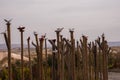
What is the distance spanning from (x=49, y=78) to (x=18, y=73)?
130 centimetres

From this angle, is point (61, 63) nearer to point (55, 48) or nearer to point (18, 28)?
point (55, 48)

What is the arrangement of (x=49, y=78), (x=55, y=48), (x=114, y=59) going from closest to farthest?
(x=55, y=48) → (x=49, y=78) → (x=114, y=59)

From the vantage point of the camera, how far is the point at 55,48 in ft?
31.4

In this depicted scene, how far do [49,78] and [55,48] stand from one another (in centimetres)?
368

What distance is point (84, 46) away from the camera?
11.4 meters

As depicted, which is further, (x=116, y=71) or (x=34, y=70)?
(x=116, y=71)

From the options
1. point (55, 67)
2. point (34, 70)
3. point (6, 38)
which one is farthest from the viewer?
point (34, 70)

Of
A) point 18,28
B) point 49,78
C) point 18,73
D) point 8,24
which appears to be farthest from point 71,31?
point 18,73

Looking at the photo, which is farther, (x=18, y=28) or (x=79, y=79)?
(x=79, y=79)

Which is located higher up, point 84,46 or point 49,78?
point 84,46

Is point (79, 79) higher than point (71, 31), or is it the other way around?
point (71, 31)

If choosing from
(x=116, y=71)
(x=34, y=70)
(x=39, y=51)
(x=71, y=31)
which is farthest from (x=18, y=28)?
(x=116, y=71)

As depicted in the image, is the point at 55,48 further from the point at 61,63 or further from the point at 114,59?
the point at 114,59

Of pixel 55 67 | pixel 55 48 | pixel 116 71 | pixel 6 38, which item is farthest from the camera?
pixel 116 71
